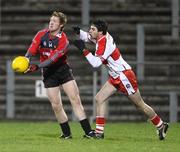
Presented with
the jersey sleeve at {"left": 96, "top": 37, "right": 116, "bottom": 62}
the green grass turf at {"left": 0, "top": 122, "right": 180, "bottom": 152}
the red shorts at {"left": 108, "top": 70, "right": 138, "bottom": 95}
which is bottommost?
the green grass turf at {"left": 0, "top": 122, "right": 180, "bottom": 152}

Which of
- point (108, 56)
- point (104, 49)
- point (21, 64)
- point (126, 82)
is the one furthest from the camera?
point (126, 82)

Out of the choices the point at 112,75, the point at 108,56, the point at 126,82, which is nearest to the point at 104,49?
the point at 108,56

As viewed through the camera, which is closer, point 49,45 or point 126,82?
point 49,45

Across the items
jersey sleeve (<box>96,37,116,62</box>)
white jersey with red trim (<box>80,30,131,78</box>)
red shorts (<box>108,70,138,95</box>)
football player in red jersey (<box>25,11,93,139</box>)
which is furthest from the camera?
red shorts (<box>108,70,138,95</box>)

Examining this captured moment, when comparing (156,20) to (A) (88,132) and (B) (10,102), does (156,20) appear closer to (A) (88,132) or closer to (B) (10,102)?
(B) (10,102)

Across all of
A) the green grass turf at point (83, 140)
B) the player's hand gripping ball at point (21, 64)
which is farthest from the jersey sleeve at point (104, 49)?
the green grass turf at point (83, 140)

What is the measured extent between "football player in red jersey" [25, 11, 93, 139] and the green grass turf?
514mm

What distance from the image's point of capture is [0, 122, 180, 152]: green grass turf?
1312 cm

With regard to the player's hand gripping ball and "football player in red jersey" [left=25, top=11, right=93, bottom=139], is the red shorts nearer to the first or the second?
"football player in red jersey" [left=25, top=11, right=93, bottom=139]

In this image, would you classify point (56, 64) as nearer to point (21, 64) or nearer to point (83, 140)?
point (21, 64)

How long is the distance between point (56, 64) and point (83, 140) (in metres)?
1.40

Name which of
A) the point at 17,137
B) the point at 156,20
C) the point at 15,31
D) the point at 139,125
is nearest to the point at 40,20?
the point at 15,31

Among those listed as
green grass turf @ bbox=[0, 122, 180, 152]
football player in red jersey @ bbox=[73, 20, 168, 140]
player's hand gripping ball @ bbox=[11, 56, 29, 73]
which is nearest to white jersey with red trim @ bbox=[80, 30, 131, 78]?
football player in red jersey @ bbox=[73, 20, 168, 140]

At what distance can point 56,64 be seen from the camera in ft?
49.4
